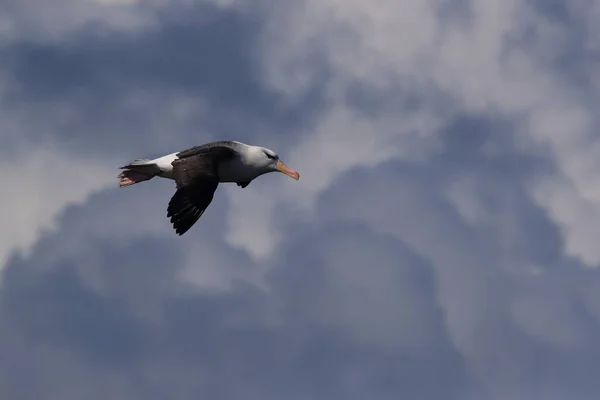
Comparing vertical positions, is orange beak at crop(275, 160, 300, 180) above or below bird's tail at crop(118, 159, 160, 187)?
above

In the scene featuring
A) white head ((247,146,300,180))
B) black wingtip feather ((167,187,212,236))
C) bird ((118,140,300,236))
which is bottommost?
black wingtip feather ((167,187,212,236))

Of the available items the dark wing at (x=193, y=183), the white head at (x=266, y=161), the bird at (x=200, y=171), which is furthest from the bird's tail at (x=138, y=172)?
the white head at (x=266, y=161)

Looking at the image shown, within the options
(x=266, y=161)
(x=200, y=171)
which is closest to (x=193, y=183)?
(x=200, y=171)

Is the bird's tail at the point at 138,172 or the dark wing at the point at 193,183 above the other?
the bird's tail at the point at 138,172

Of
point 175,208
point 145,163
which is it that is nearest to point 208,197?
point 175,208

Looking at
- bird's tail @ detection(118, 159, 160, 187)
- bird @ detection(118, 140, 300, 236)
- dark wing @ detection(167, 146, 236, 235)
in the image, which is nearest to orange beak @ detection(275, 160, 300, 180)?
bird @ detection(118, 140, 300, 236)

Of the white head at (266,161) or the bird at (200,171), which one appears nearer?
the bird at (200,171)

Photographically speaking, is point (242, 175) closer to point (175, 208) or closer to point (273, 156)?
point (273, 156)

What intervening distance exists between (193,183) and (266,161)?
3.81 m

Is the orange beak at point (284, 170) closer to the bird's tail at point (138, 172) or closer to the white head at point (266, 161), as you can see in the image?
the white head at point (266, 161)

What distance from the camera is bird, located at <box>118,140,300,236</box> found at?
35.6 meters

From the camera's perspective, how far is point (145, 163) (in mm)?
38875

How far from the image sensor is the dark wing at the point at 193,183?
3541 centimetres

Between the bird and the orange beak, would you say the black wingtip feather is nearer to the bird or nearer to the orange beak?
the bird
